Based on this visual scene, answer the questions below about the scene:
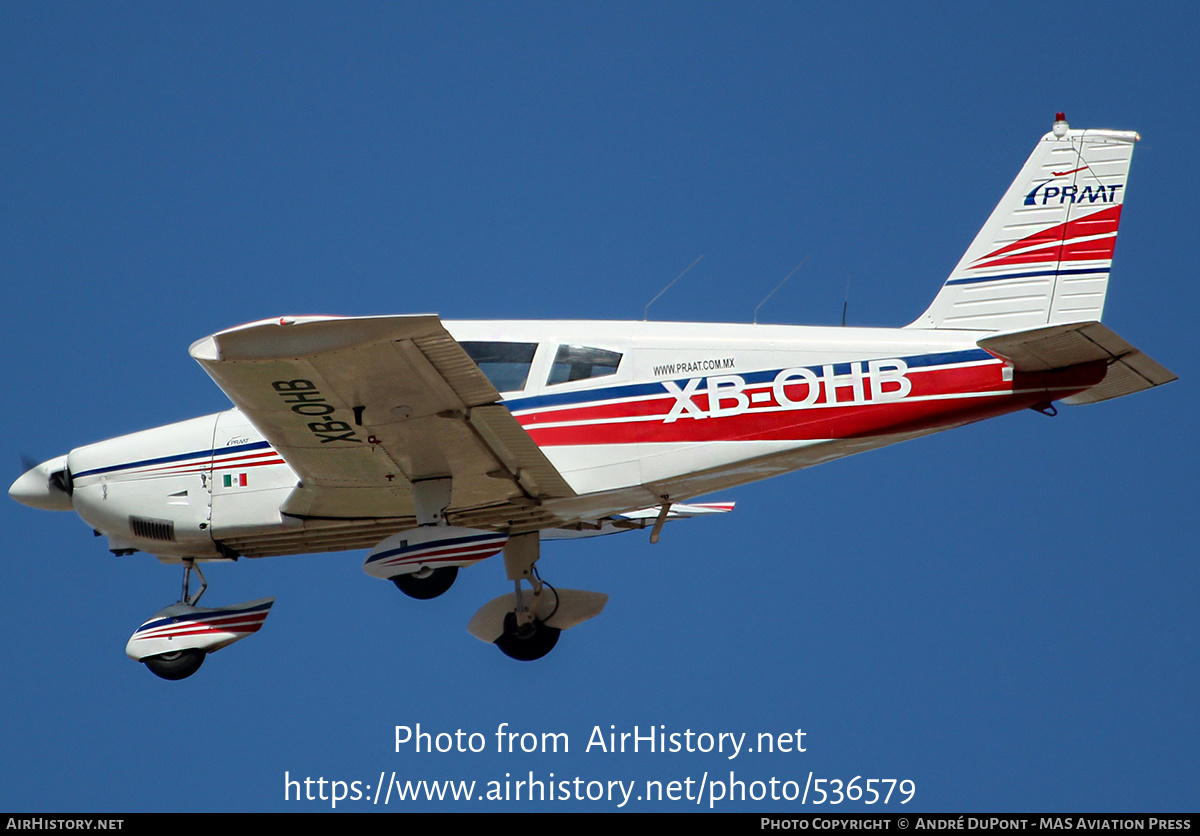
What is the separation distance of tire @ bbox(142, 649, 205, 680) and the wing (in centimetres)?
162

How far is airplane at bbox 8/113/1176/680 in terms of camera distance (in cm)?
1027

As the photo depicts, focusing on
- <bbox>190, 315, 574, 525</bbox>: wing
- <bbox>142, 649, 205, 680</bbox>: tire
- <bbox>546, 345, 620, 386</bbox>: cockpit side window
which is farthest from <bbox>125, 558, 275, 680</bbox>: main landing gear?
<bbox>546, 345, 620, 386</bbox>: cockpit side window

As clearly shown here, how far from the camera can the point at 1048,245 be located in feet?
35.8

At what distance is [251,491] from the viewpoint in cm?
1162

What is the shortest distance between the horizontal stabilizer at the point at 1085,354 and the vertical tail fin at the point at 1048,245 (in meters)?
0.56

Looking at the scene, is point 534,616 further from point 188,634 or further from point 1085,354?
point 1085,354

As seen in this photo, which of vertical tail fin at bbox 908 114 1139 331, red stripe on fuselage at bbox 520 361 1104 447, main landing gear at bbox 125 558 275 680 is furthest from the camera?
main landing gear at bbox 125 558 275 680

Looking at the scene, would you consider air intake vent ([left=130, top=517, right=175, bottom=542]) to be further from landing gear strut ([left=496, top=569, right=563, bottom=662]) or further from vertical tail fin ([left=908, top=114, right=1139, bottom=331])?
vertical tail fin ([left=908, top=114, right=1139, bottom=331])

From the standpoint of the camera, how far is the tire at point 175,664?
11.6 meters

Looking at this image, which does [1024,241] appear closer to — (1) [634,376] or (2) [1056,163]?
(2) [1056,163]

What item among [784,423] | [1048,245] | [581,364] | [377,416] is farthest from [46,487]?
[1048,245]

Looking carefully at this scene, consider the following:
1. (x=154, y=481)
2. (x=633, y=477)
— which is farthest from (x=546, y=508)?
(x=154, y=481)

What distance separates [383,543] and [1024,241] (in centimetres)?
567

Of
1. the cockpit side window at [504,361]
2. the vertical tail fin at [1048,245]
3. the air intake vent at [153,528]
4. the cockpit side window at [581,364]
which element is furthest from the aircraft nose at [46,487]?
the vertical tail fin at [1048,245]
